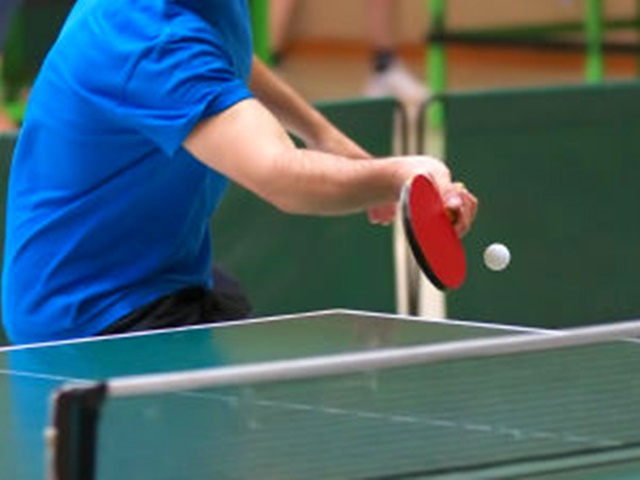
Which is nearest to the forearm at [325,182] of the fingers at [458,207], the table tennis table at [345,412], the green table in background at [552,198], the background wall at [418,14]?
the fingers at [458,207]

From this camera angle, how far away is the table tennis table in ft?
8.35

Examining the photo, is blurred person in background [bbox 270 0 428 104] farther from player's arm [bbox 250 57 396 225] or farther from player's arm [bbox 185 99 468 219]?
player's arm [bbox 185 99 468 219]

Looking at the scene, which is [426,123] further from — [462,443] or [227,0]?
[462,443]

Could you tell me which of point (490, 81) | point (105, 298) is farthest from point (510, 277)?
point (490, 81)

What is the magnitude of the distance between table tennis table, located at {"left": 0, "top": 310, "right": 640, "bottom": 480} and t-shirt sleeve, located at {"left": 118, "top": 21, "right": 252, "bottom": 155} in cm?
38

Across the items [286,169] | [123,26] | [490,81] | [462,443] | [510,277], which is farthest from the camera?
[490,81]

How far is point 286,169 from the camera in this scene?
294 centimetres

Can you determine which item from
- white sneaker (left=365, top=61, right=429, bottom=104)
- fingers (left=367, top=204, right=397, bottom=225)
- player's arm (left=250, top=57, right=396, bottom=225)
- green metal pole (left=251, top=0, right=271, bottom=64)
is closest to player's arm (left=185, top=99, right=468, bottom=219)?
fingers (left=367, top=204, right=397, bottom=225)

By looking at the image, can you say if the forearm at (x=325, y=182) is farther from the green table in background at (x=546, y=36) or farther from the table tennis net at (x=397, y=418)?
the green table in background at (x=546, y=36)

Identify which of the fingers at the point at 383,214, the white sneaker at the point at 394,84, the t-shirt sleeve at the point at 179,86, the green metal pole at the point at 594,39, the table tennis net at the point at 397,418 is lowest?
the table tennis net at the point at 397,418

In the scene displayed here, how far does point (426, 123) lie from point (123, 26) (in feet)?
7.81

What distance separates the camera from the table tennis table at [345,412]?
254 cm

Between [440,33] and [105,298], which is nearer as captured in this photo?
[105,298]

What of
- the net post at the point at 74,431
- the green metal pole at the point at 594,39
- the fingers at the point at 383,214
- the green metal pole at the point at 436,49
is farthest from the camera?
the green metal pole at the point at 594,39
